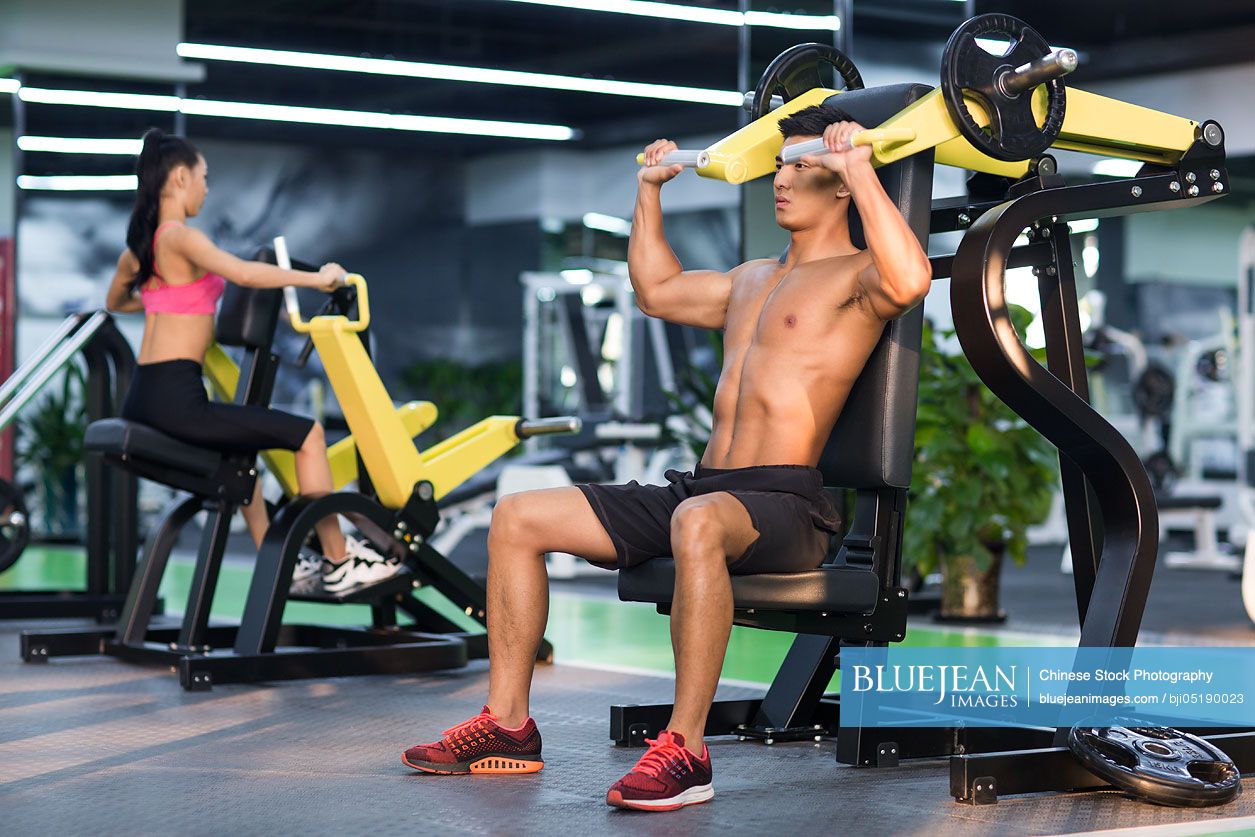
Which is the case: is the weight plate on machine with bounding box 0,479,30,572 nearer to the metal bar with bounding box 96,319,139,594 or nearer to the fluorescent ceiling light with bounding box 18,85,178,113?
the metal bar with bounding box 96,319,139,594

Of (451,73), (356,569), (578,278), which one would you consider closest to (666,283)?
(356,569)

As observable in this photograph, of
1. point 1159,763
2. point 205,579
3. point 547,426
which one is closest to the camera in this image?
point 1159,763

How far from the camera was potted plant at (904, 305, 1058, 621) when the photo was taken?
551 cm

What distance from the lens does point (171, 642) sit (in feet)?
15.8

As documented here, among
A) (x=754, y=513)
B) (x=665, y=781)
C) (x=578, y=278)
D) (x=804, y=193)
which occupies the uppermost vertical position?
(x=578, y=278)

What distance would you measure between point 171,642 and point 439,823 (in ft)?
8.69

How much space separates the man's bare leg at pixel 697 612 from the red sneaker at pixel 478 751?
1.24ft

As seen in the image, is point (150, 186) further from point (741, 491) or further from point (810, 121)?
point (741, 491)

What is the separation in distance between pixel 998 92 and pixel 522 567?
128cm

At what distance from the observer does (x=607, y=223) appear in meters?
15.9

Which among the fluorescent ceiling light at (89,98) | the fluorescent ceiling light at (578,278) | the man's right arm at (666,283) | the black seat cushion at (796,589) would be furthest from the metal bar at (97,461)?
the fluorescent ceiling light at (578,278)

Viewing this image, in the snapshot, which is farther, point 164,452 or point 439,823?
point 164,452

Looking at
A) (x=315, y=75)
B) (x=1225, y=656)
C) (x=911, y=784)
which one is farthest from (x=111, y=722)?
(x=315, y=75)

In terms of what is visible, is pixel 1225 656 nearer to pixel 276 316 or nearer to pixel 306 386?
pixel 276 316
